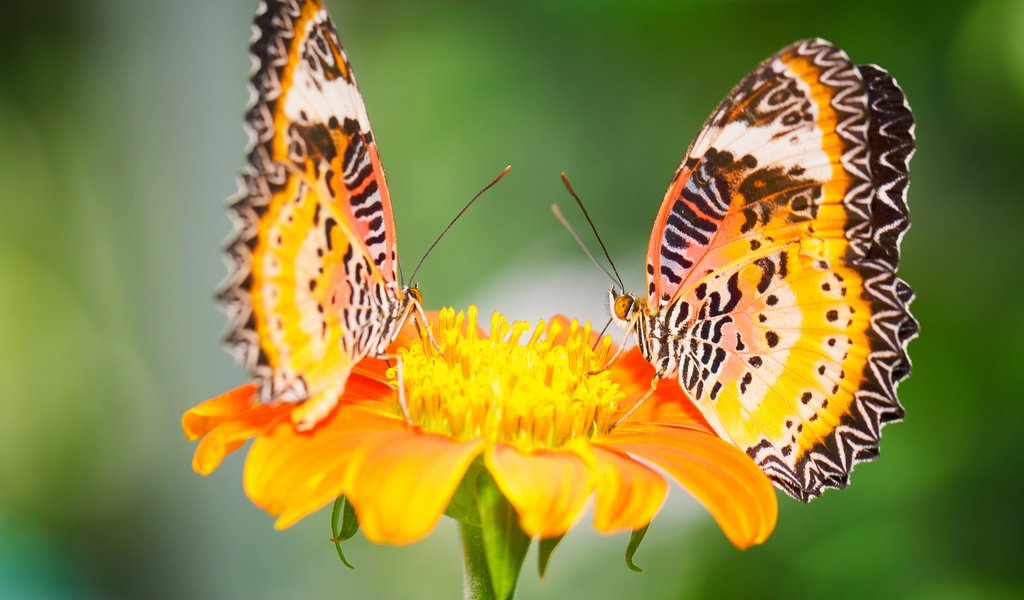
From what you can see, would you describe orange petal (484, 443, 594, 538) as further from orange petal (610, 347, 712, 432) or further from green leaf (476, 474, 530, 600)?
orange petal (610, 347, 712, 432)

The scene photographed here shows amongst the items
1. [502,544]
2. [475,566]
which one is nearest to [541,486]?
[502,544]

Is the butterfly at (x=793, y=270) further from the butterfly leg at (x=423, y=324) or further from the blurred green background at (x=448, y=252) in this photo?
the blurred green background at (x=448, y=252)

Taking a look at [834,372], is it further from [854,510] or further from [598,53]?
[598,53]

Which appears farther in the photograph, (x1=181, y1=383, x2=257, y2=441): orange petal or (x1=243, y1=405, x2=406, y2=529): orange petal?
(x1=181, y1=383, x2=257, y2=441): orange petal

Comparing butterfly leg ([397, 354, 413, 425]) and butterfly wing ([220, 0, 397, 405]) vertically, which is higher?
butterfly wing ([220, 0, 397, 405])

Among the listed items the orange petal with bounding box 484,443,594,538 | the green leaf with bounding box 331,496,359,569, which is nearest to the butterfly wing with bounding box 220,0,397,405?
the green leaf with bounding box 331,496,359,569

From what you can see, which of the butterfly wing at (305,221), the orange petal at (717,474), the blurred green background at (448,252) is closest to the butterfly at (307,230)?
the butterfly wing at (305,221)

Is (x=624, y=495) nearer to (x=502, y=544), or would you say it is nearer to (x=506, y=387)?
(x=502, y=544)

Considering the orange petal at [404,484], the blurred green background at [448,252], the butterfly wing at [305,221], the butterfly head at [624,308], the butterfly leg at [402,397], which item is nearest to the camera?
the orange petal at [404,484]
